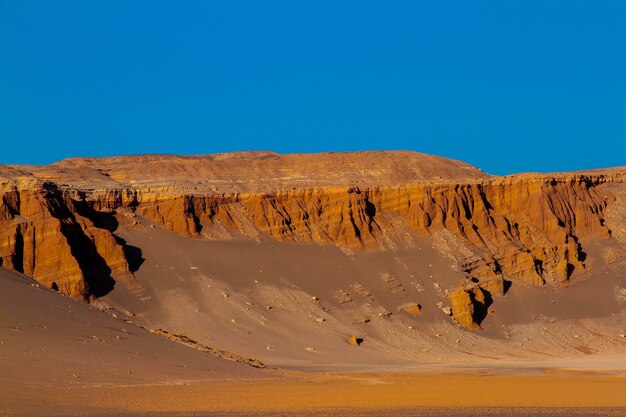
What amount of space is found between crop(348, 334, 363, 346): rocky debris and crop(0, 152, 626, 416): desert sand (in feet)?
0.66

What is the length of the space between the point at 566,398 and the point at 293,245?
38349 millimetres

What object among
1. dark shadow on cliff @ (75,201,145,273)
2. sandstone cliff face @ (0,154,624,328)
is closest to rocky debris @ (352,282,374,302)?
sandstone cliff face @ (0,154,624,328)

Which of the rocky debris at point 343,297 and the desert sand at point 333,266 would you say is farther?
the rocky debris at point 343,297

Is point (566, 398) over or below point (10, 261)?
below

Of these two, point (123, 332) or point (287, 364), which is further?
point (287, 364)

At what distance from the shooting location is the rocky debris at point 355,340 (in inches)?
2367

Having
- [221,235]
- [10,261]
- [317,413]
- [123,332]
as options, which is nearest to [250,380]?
[123,332]

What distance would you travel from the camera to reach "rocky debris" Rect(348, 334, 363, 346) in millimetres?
60125

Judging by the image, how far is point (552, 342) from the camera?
66.2 meters

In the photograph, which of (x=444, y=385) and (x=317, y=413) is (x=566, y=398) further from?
(x=317, y=413)

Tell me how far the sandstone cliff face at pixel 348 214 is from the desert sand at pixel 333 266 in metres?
0.15

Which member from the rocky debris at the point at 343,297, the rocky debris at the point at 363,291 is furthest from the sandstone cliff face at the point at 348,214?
the rocky debris at the point at 343,297

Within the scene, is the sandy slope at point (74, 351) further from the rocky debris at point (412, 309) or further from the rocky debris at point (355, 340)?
the rocky debris at point (412, 309)

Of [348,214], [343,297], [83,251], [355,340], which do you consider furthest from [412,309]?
[83,251]
